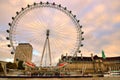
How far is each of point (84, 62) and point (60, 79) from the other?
68.5 metres

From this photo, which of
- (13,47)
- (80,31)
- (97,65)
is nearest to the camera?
(13,47)

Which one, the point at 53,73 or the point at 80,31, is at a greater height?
the point at 80,31

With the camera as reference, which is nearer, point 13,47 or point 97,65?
point 13,47

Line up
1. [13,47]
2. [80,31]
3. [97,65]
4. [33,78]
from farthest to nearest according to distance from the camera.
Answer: [97,65] < [80,31] < [13,47] < [33,78]

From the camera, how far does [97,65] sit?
105 meters

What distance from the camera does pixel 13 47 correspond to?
44.6 metres

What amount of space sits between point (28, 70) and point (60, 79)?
1264 cm

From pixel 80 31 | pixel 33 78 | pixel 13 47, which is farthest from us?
pixel 80 31

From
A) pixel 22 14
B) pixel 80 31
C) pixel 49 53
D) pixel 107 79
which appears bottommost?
pixel 107 79

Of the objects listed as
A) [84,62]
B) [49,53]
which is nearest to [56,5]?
[49,53]

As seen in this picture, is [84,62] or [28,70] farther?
[84,62]

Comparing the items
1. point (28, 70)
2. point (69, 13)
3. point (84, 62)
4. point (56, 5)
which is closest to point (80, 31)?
point (69, 13)

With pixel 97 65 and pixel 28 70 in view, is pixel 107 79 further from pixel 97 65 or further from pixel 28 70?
pixel 97 65

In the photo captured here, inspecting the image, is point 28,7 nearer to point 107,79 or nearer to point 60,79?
point 60,79
